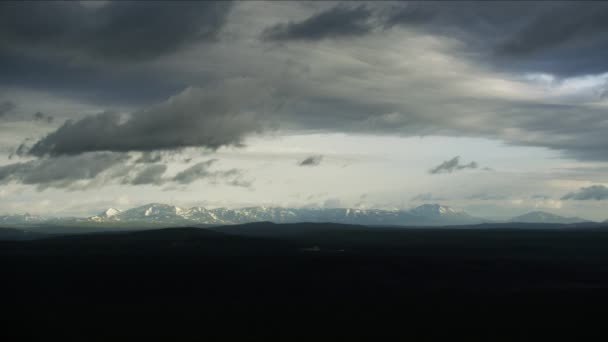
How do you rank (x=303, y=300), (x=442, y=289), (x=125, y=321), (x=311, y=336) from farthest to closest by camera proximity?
(x=442, y=289), (x=303, y=300), (x=125, y=321), (x=311, y=336)

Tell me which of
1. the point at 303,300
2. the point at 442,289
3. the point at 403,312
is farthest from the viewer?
the point at 442,289

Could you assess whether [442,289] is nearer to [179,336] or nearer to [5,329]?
[179,336]

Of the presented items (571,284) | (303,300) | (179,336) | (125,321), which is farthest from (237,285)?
(571,284)

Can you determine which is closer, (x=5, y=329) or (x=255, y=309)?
(x=5, y=329)

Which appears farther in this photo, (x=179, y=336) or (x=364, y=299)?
(x=364, y=299)

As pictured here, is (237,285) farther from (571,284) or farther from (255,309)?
(571,284)

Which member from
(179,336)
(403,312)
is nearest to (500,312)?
(403,312)

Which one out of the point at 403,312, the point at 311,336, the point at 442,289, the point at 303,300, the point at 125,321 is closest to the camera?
the point at 311,336

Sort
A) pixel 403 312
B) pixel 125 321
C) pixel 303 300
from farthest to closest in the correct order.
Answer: pixel 303 300 → pixel 403 312 → pixel 125 321

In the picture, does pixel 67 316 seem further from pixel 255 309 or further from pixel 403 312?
pixel 403 312
